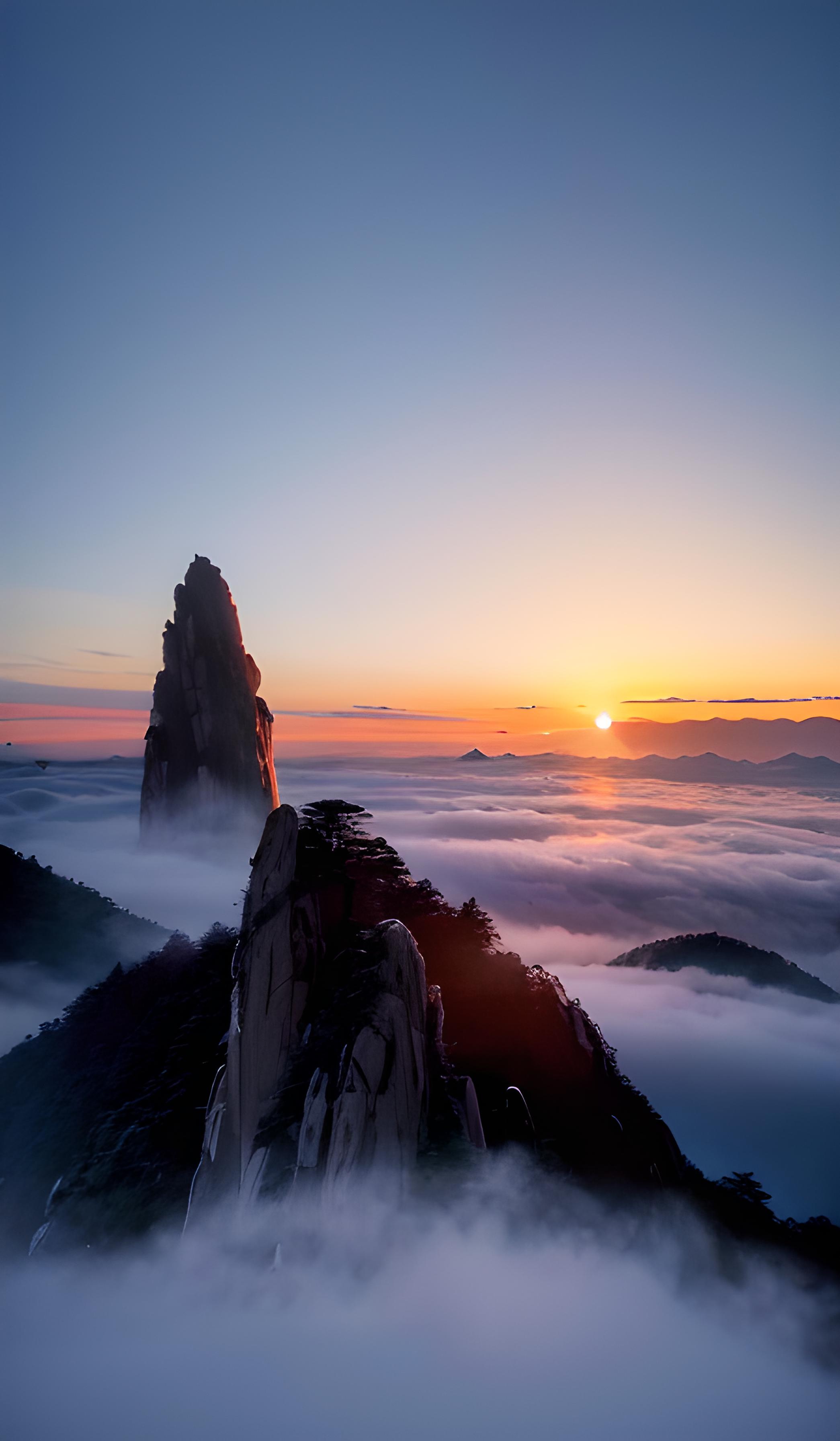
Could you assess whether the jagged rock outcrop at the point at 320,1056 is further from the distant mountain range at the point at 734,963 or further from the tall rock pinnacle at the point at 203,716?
the distant mountain range at the point at 734,963

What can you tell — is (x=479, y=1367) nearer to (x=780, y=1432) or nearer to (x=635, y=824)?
(x=780, y=1432)

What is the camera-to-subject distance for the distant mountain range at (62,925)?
138 ft

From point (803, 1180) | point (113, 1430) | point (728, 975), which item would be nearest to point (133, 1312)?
point (113, 1430)

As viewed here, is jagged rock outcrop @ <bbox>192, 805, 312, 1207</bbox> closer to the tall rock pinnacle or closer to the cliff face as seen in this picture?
the cliff face

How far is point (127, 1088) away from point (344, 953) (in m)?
17.7

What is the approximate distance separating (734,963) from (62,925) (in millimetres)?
56828

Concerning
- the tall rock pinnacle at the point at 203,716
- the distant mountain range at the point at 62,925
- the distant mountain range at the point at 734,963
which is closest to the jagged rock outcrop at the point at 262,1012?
the distant mountain range at the point at 62,925

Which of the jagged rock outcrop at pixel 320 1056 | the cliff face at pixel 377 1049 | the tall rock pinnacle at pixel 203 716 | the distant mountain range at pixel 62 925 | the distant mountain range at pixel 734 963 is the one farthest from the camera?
the distant mountain range at pixel 734 963

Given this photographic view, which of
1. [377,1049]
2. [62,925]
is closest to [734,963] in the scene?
[377,1049]

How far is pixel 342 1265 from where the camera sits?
40.6 feet

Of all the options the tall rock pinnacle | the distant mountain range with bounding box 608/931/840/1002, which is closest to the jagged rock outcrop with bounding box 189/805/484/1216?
the tall rock pinnacle

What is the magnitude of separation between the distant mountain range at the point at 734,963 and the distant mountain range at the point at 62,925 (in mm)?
44833

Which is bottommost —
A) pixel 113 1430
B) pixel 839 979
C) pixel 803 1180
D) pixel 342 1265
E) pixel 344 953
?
pixel 839 979

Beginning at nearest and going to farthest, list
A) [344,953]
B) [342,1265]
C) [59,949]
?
[342,1265]
[344,953]
[59,949]
